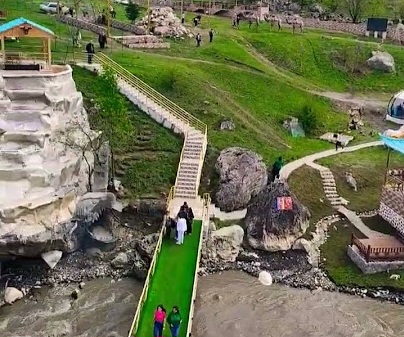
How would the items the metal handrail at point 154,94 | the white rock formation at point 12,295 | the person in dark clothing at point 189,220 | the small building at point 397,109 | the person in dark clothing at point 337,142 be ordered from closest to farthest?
the white rock formation at point 12,295
the person in dark clothing at point 189,220
the metal handrail at point 154,94
the person in dark clothing at point 337,142
the small building at point 397,109

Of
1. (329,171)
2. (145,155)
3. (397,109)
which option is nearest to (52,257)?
(145,155)

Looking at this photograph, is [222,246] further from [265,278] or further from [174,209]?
[174,209]

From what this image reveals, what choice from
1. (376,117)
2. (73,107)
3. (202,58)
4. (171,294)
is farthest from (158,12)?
(171,294)

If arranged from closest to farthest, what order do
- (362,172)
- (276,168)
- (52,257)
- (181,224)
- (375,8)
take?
(181,224), (52,257), (276,168), (362,172), (375,8)

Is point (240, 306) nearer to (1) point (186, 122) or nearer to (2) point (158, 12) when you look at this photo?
(1) point (186, 122)

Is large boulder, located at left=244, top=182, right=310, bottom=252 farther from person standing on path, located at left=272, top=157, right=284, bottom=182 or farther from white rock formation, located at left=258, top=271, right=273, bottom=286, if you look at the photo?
person standing on path, located at left=272, top=157, right=284, bottom=182

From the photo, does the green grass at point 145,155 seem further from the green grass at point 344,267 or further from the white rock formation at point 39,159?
the green grass at point 344,267

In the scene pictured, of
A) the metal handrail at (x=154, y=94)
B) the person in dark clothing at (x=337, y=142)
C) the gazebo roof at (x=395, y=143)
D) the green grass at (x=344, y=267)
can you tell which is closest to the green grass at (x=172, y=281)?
the green grass at (x=344, y=267)
